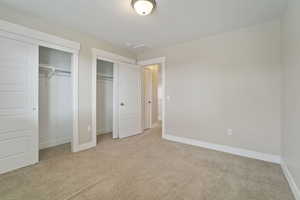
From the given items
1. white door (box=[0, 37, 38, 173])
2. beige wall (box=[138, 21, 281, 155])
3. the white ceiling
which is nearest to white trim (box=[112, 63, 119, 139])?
the white ceiling

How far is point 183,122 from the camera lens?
11.7 ft

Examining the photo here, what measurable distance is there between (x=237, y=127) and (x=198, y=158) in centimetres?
102

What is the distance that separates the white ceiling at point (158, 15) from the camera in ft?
6.82

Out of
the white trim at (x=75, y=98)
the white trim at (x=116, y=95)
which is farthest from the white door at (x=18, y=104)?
the white trim at (x=116, y=95)

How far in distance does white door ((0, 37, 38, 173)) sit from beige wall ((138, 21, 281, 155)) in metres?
2.85

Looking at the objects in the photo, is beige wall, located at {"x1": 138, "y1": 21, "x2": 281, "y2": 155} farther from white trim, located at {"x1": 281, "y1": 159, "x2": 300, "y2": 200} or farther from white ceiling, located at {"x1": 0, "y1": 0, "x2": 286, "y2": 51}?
white trim, located at {"x1": 281, "y1": 159, "x2": 300, "y2": 200}

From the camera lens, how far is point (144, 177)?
6.47 ft

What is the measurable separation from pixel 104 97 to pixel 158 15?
2807mm

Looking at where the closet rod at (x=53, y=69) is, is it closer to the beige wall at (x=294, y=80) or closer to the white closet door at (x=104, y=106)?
the white closet door at (x=104, y=106)

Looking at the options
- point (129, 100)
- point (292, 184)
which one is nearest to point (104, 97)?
point (129, 100)

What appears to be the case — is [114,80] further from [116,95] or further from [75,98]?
[75,98]

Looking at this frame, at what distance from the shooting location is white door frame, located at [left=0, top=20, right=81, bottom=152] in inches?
83.2

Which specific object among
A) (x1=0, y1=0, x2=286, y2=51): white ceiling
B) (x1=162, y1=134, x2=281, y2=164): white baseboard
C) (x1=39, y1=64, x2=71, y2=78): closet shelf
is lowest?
(x1=162, y1=134, x2=281, y2=164): white baseboard

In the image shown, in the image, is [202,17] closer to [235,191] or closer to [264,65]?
[264,65]
